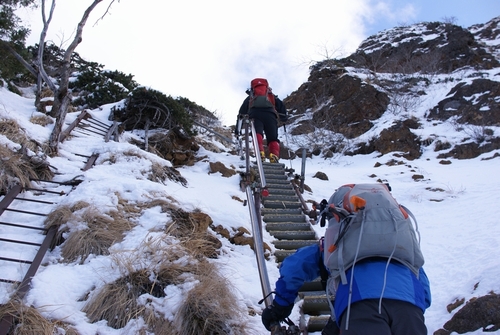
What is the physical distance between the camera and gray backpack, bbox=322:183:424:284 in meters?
1.88

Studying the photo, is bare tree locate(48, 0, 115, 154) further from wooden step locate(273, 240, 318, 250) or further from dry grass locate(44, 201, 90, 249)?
wooden step locate(273, 240, 318, 250)

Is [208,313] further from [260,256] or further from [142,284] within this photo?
[260,256]

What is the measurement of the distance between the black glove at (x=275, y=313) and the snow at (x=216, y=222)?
58cm

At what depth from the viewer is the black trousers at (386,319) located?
1712 mm

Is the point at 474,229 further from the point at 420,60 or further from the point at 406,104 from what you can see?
the point at 420,60

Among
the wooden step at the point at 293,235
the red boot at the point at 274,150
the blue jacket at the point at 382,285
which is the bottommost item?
the wooden step at the point at 293,235

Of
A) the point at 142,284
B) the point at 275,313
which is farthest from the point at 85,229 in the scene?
the point at 275,313

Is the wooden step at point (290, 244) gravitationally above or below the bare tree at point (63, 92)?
below

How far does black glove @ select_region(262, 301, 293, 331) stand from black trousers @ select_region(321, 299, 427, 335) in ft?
1.96

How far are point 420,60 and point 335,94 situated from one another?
7.70 m

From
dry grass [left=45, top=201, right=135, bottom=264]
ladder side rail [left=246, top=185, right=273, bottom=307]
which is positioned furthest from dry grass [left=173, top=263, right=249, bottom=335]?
dry grass [left=45, top=201, right=135, bottom=264]

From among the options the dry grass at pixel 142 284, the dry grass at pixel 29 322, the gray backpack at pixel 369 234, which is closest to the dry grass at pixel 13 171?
the dry grass at pixel 142 284

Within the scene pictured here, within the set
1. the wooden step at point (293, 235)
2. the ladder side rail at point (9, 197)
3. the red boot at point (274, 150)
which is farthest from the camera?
the red boot at point (274, 150)

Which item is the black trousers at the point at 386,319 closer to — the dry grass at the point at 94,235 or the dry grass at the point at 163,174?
the dry grass at the point at 94,235
